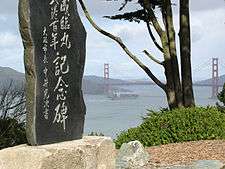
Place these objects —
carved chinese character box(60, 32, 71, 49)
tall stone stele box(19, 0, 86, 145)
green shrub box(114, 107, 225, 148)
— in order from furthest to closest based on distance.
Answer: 1. green shrub box(114, 107, 225, 148)
2. carved chinese character box(60, 32, 71, 49)
3. tall stone stele box(19, 0, 86, 145)

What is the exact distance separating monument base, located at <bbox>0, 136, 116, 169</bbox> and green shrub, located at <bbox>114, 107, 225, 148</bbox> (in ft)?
17.6

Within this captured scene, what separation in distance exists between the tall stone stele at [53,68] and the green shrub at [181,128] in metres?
5.43

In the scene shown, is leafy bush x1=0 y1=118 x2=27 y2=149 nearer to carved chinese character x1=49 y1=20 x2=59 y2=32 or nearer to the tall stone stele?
the tall stone stele

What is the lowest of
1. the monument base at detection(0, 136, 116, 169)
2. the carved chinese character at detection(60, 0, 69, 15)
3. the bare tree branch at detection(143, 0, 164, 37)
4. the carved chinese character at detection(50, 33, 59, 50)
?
the monument base at detection(0, 136, 116, 169)

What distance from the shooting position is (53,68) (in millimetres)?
6238

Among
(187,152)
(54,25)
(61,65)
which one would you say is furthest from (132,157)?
(54,25)

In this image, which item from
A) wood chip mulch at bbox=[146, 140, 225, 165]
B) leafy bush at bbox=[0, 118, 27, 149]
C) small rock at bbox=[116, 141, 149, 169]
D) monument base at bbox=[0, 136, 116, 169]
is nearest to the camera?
monument base at bbox=[0, 136, 116, 169]

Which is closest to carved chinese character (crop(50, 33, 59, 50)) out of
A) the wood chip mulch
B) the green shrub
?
the wood chip mulch

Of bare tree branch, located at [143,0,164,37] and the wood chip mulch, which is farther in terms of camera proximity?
bare tree branch, located at [143,0,164,37]

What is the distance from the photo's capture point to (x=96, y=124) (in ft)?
59.1

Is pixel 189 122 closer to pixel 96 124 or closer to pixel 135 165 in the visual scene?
pixel 135 165

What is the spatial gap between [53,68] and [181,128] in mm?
6111

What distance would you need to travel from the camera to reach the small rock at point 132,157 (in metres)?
9.93

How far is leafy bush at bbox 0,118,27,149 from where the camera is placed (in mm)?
10820
